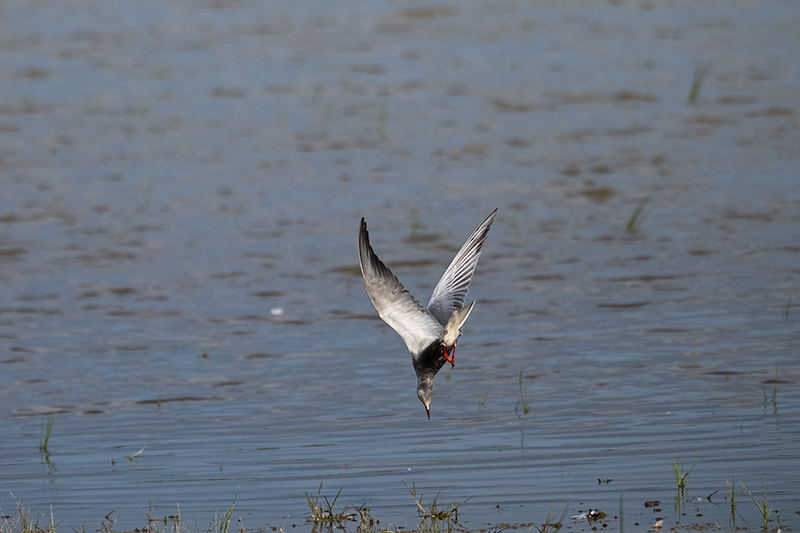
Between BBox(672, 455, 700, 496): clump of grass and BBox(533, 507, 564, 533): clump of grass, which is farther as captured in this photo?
BBox(672, 455, 700, 496): clump of grass

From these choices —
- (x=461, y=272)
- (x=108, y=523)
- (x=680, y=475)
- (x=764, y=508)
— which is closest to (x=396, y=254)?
(x=461, y=272)

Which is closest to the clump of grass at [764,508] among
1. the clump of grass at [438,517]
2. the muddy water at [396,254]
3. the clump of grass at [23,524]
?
the muddy water at [396,254]

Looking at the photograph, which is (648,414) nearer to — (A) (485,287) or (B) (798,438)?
(B) (798,438)

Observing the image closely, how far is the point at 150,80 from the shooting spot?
1711 cm

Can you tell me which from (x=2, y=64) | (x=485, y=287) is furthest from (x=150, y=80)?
(x=485, y=287)

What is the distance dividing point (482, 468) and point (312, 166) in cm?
796

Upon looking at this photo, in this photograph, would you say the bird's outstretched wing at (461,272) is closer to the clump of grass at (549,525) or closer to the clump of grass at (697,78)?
the clump of grass at (549,525)

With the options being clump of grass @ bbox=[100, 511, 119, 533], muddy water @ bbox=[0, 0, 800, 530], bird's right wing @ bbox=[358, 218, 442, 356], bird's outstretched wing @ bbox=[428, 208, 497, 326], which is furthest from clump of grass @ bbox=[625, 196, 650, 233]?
clump of grass @ bbox=[100, 511, 119, 533]

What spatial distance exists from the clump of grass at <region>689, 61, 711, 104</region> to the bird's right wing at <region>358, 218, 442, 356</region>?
1051 centimetres

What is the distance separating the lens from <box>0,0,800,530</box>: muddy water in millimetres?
6098

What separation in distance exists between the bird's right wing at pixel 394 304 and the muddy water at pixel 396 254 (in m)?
0.82

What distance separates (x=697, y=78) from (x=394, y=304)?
1170 cm

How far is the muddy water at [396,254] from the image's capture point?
610 centimetres

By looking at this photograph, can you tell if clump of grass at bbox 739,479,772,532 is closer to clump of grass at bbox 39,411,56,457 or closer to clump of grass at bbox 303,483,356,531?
clump of grass at bbox 303,483,356,531
